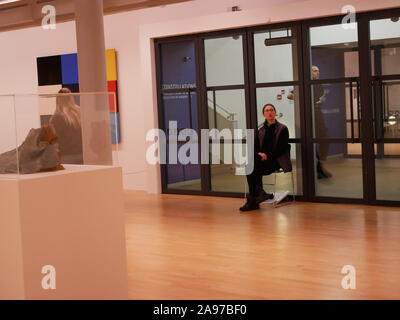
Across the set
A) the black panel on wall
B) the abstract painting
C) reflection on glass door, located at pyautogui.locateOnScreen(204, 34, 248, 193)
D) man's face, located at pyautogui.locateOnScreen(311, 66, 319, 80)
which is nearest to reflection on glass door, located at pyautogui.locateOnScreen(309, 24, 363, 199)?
man's face, located at pyautogui.locateOnScreen(311, 66, 319, 80)

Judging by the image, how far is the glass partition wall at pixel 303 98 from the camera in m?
9.03

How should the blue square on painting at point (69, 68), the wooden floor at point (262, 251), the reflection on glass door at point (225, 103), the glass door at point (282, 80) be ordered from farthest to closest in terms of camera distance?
the blue square on painting at point (69, 68) → the reflection on glass door at point (225, 103) → the glass door at point (282, 80) → the wooden floor at point (262, 251)

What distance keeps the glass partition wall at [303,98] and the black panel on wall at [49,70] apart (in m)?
2.63

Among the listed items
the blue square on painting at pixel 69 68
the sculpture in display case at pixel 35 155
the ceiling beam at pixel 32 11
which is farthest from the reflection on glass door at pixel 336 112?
the sculpture in display case at pixel 35 155

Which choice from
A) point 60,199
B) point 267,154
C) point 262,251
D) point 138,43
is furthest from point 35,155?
point 138,43

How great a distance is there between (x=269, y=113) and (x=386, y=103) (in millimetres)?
1726

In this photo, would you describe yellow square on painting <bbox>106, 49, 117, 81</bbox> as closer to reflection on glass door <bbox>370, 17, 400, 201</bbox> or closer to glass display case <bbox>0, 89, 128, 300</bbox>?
reflection on glass door <bbox>370, 17, 400, 201</bbox>

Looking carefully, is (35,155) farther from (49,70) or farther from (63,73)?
(49,70)

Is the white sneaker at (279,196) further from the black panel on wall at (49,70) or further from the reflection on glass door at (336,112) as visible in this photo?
the black panel on wall at (49,70)

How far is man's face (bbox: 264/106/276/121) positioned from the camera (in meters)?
9.59

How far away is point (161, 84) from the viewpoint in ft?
37.0

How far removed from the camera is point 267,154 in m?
9.52
